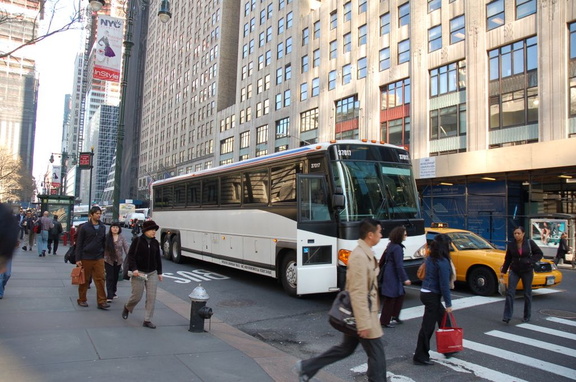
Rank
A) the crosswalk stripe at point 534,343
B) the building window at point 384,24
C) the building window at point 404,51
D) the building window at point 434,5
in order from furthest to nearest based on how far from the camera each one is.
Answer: the building window at point 384,24 → the building window at point 404,51 → the building window at point 434,5 → the crosswalk stripe at point 534,343

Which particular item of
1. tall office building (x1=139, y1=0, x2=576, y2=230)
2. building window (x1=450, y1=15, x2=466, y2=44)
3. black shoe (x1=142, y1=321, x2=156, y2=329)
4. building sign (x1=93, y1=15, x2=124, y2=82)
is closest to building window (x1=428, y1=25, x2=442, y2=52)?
tall office building (x1=139, y1=0, x2=576, y2=230)

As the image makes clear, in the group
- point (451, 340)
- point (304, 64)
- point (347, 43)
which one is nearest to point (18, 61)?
point (451, 340)

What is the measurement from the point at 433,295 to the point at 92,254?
587 cm

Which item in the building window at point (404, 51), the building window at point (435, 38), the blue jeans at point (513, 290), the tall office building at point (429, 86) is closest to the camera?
the blue jeans at point (513, 290)

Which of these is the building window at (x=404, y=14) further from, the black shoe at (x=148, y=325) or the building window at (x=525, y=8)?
the black shoe at (x=148, y=325)

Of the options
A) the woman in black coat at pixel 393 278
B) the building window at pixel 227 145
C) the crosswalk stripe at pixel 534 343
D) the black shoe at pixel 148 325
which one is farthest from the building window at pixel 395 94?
the black shoe at pixel 148 325

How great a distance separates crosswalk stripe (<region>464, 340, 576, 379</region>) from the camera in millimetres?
5172

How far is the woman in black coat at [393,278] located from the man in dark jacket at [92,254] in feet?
16.5

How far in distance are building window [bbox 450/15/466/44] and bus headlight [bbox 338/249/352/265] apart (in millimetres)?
25888

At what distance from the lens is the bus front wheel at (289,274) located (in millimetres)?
9273

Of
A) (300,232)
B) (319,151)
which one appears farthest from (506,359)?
(319,151)

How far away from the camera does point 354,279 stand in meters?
3.81

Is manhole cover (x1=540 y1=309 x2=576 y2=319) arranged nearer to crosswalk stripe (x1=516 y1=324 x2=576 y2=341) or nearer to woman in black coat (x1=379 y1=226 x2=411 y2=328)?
crosswalk stripe (x1=516 y1=324 x2=576 y2=341)

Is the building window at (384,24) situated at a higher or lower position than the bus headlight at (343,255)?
higher
